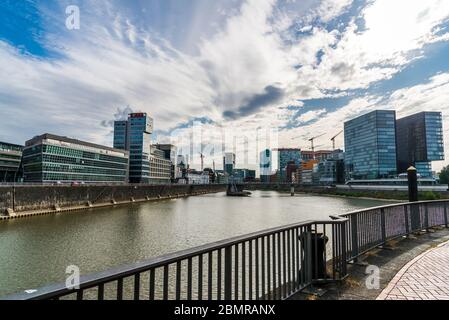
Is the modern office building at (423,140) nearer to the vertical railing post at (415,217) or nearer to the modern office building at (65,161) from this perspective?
the vertical railing post at (415,217)

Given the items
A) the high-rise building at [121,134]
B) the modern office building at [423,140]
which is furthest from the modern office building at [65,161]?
the modern office building at [423,140]

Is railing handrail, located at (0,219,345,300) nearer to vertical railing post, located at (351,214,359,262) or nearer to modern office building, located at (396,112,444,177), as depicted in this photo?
vertical railing post, located at (351,214,359,262)

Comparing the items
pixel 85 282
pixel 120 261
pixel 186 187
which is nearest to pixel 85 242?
pixel 120 261

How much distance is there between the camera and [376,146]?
415ft

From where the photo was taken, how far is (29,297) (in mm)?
1865

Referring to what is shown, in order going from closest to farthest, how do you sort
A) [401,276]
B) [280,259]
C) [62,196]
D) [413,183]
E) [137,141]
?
[280,259] < [401,276] < [413,183] < [62,196] < [137,141]

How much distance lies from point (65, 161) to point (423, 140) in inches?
5645

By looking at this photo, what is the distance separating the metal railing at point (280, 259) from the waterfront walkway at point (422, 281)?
0.99 meters

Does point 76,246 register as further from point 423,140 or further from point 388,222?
point 423,140

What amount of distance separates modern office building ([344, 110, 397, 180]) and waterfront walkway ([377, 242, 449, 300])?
136m

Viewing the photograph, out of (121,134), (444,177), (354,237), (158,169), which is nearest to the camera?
(354,237)

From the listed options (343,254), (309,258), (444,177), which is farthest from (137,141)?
(309,258)

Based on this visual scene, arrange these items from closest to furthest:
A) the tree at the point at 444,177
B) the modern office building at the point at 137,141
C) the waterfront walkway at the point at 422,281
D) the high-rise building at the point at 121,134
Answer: the waterfront walkway at the point at 422,281 → the tree at the point at 444,177 → the modern office building at the point at 137,141 → the high-rise building at the point at 121,134

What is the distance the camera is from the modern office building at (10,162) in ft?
308
